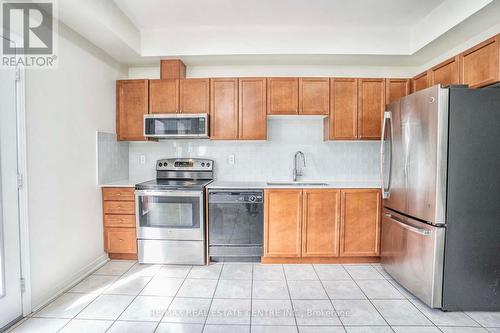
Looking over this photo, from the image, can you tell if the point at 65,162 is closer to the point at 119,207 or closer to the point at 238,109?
the point at 119,207

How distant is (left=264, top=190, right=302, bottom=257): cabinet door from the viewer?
302cm

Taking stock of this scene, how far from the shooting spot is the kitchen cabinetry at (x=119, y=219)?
309 cm

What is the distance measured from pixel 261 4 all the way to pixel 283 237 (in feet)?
8.41

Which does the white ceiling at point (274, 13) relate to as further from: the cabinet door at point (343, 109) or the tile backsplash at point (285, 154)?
the tile backsplash at point (285, 154)

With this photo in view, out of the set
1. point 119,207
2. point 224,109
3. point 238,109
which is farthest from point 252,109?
point 119,207

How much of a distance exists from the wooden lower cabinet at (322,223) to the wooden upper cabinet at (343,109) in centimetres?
77

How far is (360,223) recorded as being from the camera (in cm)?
304

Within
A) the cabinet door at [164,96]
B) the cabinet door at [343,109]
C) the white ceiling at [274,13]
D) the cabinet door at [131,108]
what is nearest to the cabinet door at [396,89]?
the cabinet door at [343,109]

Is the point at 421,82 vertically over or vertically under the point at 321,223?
over

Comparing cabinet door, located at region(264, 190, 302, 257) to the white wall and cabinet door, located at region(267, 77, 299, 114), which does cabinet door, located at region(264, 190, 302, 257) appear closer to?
cabinet door, located at region(267, 77, 299, 114)

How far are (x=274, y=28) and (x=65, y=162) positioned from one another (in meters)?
2.75

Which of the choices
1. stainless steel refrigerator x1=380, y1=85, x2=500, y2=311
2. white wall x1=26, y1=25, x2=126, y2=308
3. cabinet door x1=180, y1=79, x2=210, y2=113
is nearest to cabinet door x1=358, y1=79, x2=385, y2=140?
stainless steel refrigerator x1=380, y1=85, x2=500, y2=311

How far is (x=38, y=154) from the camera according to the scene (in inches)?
86.0

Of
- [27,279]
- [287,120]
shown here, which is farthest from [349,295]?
[27,279]
